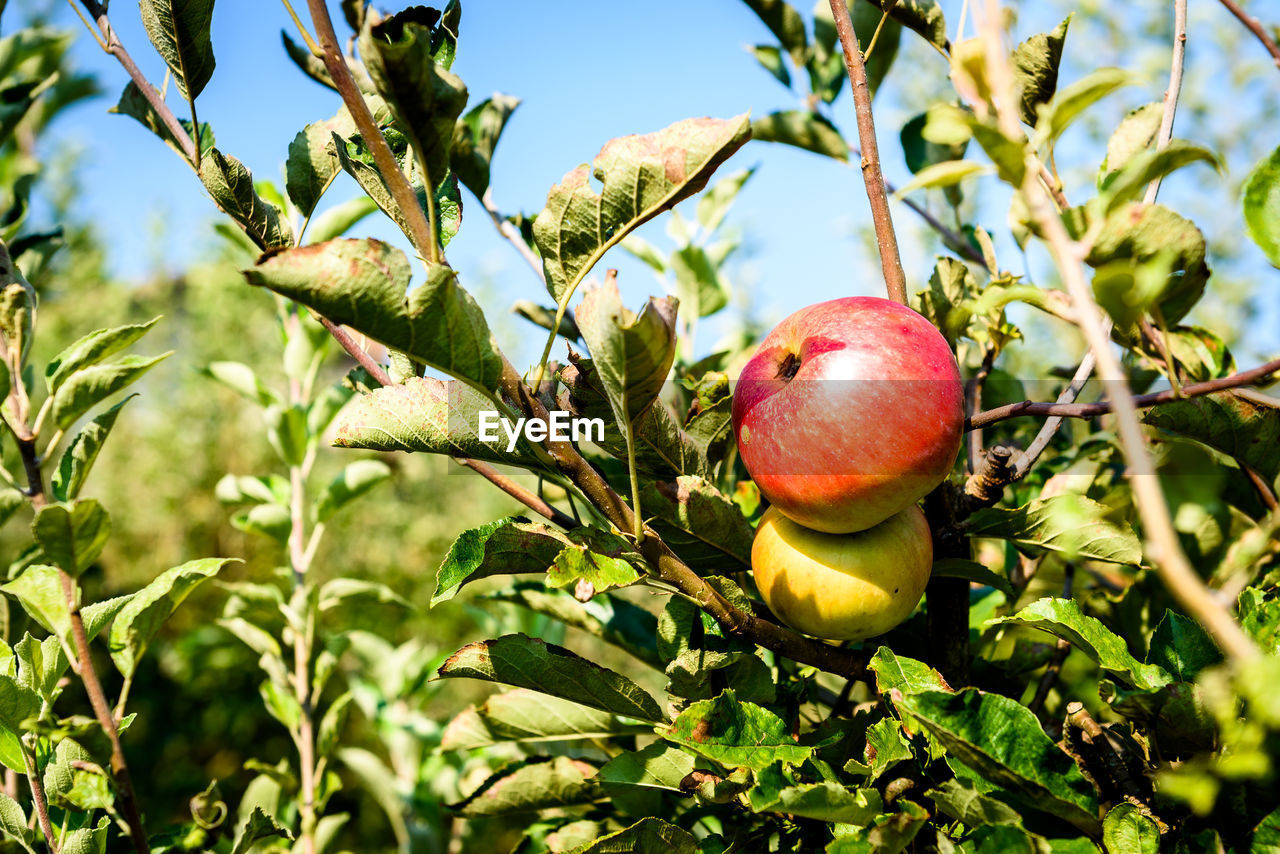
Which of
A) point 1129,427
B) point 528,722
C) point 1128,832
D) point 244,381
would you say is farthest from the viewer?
point 244,381

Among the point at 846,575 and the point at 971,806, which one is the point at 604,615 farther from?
the point at 971,806

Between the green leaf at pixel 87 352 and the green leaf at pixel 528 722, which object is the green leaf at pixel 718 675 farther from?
the green leaf at pixel 87 352

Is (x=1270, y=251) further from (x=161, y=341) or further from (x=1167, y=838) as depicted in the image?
(x=161, y=341)

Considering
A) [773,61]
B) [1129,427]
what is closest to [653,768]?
[1129,427]

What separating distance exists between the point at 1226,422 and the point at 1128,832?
36 cm

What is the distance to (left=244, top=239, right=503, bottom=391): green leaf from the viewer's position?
1.46ft

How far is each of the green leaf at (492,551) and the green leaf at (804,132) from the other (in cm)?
76

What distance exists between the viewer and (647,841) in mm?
688

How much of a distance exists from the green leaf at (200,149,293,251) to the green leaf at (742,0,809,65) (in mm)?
746

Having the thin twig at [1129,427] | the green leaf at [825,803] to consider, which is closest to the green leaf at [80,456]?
the green leaf at [825,803]

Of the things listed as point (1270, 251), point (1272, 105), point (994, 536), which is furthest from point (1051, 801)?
point (1272, 105)

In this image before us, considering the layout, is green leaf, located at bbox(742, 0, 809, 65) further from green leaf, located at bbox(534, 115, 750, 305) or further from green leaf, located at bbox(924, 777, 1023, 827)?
green leaf, located at bbox(924, 777, 1023, 827)

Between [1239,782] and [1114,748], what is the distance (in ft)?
0.52

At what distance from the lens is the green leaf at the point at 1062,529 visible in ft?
2.23
